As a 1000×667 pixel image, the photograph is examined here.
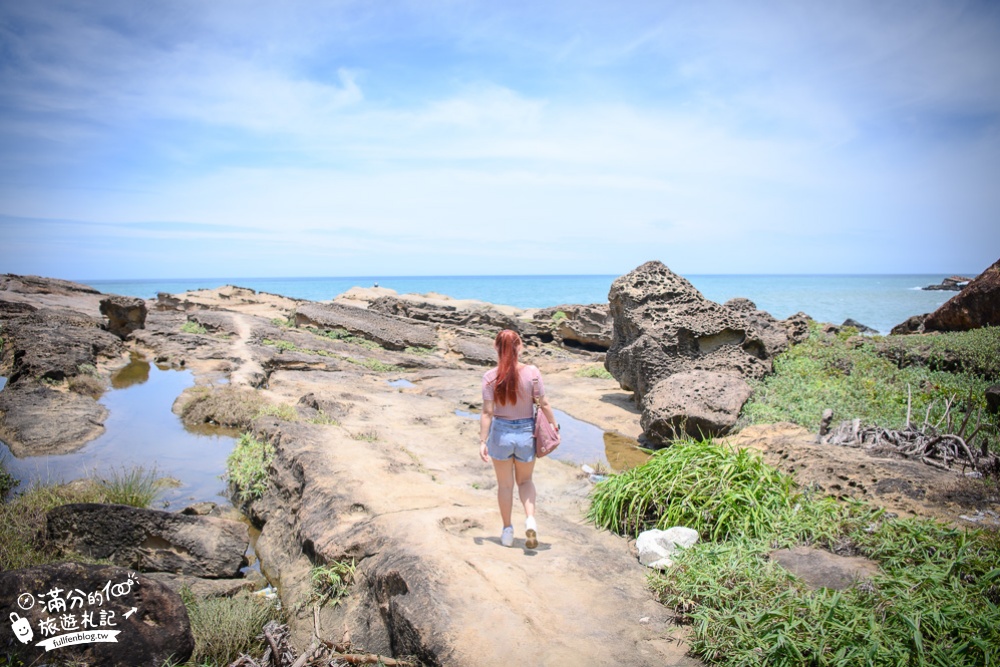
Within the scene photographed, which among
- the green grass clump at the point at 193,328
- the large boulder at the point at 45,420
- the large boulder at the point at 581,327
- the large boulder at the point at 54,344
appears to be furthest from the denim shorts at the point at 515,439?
the large boulder at the point at 581,327

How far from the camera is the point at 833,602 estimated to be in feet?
11.5

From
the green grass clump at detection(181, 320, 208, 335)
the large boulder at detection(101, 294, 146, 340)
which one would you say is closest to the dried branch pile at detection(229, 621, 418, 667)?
the green grass clump at detection(181, 320, 208, 335)

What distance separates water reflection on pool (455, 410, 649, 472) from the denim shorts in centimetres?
360

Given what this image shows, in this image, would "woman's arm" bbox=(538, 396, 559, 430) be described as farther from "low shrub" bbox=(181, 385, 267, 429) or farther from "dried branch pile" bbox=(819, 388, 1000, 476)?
"low shrub" bbox=(181, 385, 267, 429)

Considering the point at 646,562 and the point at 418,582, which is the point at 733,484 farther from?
the point at 418,582

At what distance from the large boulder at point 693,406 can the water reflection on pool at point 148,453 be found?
5917mm

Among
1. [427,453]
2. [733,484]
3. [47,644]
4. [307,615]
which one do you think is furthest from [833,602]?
[427,453]

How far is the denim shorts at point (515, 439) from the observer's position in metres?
4.76

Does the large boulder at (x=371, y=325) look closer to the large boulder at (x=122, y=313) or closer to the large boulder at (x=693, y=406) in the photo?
the large boulder at (x=122, y=313)

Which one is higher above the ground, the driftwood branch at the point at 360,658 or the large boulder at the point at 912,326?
the large boulder at the point at 912,326

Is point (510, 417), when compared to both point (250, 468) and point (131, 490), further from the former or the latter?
point (131, 490)

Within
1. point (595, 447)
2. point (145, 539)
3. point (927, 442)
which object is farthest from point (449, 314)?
point (927, 442)

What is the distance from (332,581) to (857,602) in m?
3.64

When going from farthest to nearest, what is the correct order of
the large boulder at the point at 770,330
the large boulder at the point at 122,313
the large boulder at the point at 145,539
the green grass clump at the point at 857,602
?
1. the large boulder at the point at 122,313
2. the large boulder at the point at 770,330
3. the large boulder at the point at 145,539
4. the green grass clump at the point at 857,602
